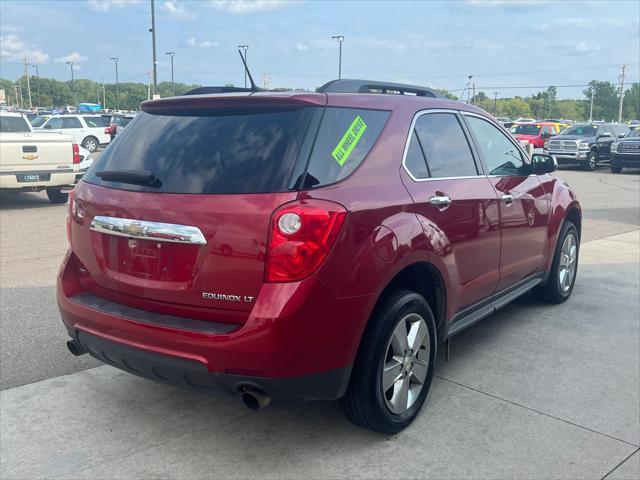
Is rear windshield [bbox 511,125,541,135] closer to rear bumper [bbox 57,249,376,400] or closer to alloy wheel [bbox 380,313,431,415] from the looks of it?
alloy wheel [bbox 380,313,431,415]

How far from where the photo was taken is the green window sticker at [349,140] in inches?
122

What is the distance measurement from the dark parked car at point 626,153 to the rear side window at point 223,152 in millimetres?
23831

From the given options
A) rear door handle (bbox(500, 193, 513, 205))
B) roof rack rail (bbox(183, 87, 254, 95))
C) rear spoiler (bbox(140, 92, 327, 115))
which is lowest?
rear door handle (bbox(500, 193, 513, 205))

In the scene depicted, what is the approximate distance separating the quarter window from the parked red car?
24.4 meters

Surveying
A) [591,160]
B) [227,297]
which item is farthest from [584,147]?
[227,297]

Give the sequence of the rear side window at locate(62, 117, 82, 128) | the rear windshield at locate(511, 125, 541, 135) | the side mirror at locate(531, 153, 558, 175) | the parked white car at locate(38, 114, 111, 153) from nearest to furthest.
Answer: the side mirror at locate(531, 153, 558, 175) < the parked white car at locate(38, 114, 111, 153) < the rear side window at locate(62, 117, 82, 128) < the rear windshield at locate(511, 125, 541, 135)

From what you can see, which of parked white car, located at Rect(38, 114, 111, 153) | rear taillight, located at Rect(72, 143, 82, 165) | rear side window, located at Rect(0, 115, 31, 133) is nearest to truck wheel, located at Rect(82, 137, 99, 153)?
parked white car, located at Rect(38, 114, 111, 153)

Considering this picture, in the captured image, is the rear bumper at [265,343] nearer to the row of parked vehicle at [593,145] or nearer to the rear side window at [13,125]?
the rear side window at [13,125]

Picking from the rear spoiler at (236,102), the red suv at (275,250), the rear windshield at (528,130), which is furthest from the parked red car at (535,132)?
the rear spoiler at (236,102)

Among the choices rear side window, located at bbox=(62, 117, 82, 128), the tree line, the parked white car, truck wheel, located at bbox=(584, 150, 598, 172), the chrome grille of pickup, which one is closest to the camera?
the chrome grille of pickup

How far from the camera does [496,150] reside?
4.75 metres

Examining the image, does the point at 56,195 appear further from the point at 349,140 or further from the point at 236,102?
the point at 349,140

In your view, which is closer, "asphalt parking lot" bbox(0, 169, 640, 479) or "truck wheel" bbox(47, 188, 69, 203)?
"asphalt parking lot" bbox(0, 169, 640, 479)

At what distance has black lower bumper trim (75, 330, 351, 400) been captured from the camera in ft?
9.34
